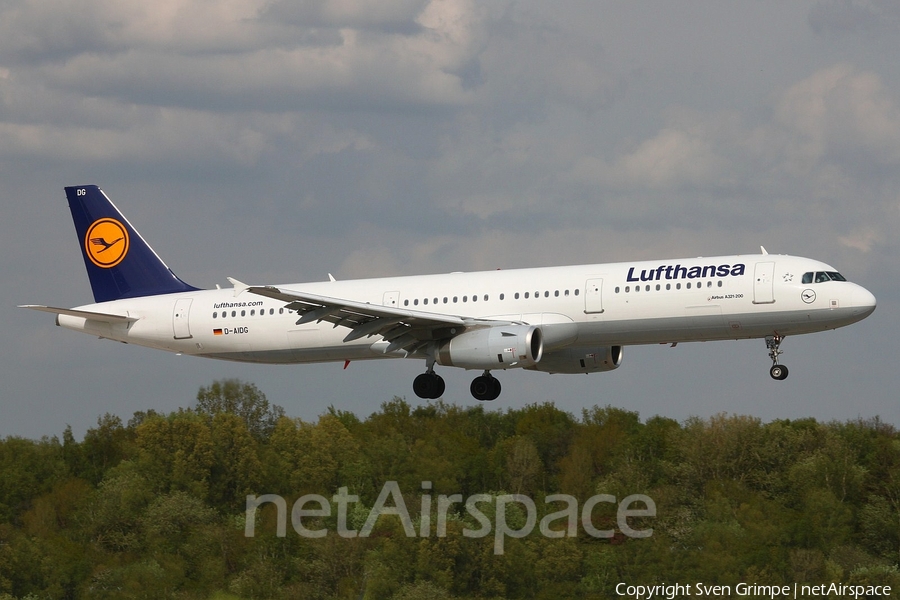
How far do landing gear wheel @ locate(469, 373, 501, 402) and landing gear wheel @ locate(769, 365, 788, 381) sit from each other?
10.6 m

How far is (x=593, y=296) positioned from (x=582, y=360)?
19.4 ft

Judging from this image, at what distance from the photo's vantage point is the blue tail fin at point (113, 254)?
5631 cm

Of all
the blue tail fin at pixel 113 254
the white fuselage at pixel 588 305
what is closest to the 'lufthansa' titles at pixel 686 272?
the white fuselage at pixel 588 305

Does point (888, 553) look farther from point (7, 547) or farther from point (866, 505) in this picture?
point (7, 547)

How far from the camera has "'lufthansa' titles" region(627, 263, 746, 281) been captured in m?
45.6

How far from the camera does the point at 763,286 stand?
148ft

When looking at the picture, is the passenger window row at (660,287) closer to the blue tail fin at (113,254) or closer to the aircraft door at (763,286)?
the aircraft door at (763,286)

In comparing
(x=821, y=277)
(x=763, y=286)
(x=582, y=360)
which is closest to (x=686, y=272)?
(x=763, y=286)

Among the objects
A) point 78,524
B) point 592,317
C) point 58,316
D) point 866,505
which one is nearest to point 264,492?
point 78,524

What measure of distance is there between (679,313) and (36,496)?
280 ft

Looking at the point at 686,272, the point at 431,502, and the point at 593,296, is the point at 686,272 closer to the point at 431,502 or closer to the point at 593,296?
the point at 593,296

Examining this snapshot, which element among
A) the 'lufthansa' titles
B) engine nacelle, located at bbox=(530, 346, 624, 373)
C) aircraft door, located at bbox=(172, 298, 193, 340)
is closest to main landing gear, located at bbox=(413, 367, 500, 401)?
engine nacelle, located at bbox=(530, 346, 624, 373)

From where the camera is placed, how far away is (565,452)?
13075cm

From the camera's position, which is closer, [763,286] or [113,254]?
[763,286]
